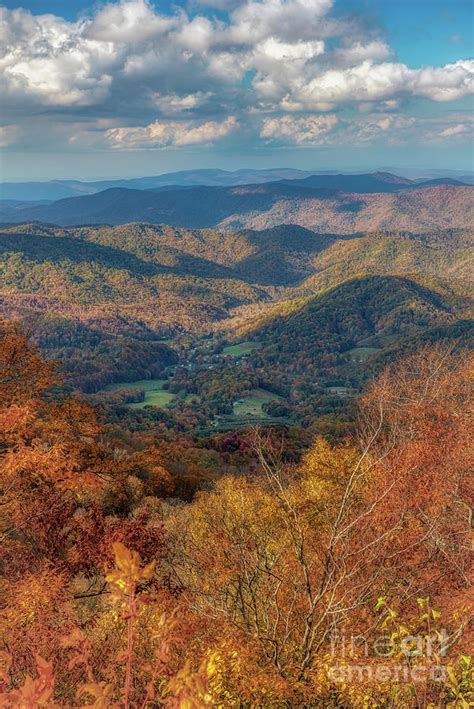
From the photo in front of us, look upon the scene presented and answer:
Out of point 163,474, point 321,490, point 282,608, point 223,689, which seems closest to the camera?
point 223,689

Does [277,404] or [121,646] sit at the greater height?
[121,646]

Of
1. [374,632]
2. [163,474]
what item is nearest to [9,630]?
[374,632]

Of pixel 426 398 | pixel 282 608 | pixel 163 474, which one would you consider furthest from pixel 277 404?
pixel 282 608

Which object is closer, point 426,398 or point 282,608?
point 282,608

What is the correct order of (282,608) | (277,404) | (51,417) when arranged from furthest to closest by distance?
(277,404), (51,417), (282,608)

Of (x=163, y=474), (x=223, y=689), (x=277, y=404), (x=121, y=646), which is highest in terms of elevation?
(x=223, y=689)

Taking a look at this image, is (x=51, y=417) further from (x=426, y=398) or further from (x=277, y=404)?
(x=277, y=404)
